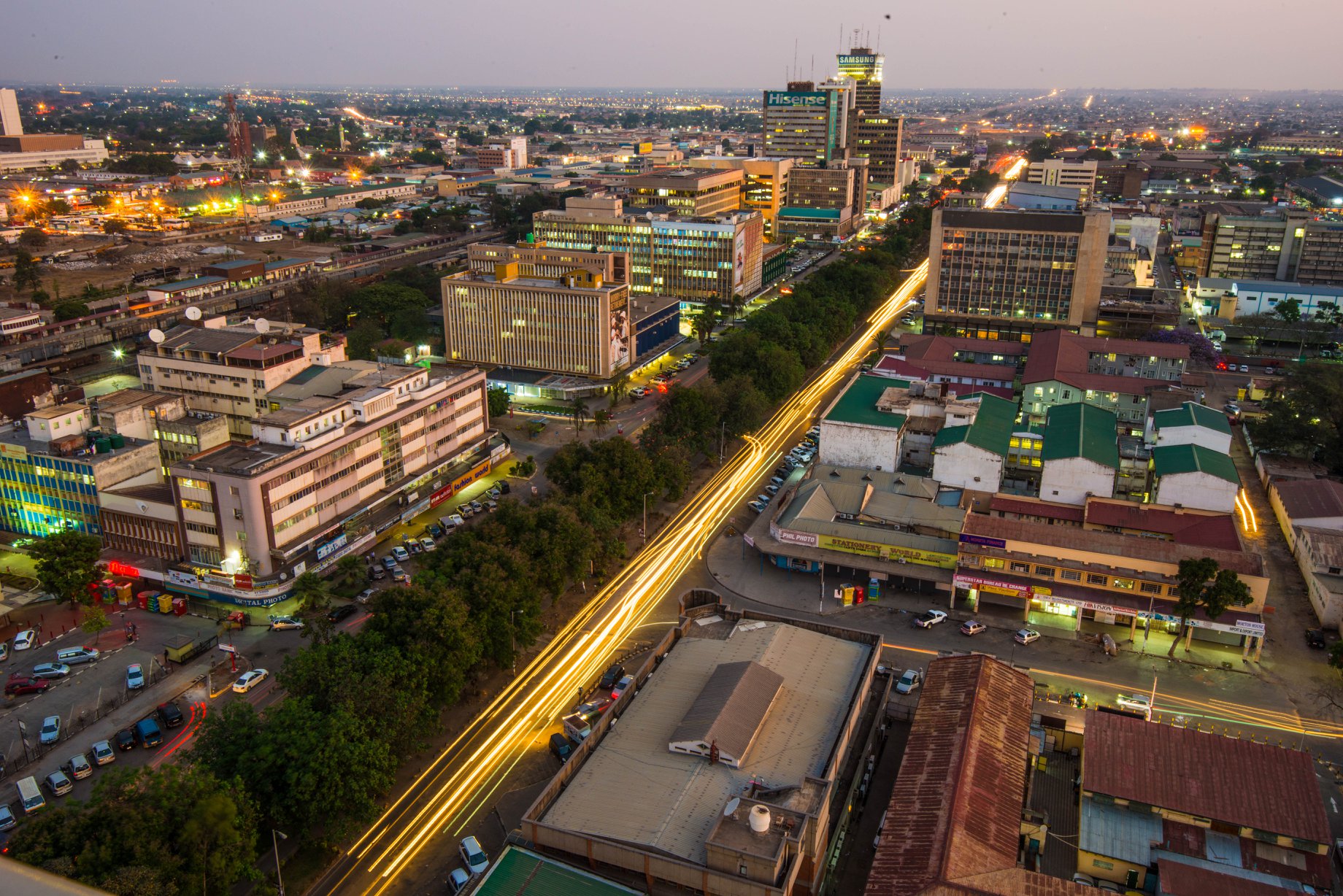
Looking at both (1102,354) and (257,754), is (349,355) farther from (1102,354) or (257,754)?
(1102,354)

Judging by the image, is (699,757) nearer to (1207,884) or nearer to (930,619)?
(1207,884)

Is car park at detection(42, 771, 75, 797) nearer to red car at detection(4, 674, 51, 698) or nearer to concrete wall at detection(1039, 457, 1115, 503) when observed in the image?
red car at detection(4, 674, 51, 698)

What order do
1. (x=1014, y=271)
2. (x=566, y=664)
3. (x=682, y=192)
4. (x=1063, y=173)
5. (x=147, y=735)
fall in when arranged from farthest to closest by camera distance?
(x=1063, y=173), (x=682, y=192), (x=1014, y=271), (x=566, y=664), (x=147, y=735)

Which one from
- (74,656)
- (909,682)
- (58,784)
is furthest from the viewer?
(74,656)

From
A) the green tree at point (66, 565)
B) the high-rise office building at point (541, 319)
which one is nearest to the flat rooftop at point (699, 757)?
the green tree at point (66, 565)

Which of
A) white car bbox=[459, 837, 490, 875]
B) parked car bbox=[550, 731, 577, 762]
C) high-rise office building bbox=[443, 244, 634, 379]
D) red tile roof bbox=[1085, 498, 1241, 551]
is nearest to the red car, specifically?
white car bbox=[459, 837, 490, 875]

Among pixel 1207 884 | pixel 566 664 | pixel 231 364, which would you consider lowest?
pixel 566 664

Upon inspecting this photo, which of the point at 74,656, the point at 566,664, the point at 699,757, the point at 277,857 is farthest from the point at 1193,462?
the point at 74,656

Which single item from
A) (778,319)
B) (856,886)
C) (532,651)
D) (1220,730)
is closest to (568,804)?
(856,886)
